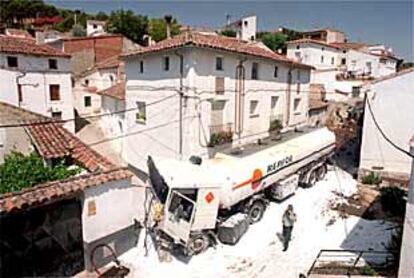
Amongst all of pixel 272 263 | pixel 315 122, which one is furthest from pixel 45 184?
pixel 315 122

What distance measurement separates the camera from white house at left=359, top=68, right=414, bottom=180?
56.2 feet

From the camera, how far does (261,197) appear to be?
49.6 feet

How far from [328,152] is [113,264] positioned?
13.1 metres

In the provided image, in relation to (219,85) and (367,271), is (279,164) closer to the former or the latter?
(219,85)

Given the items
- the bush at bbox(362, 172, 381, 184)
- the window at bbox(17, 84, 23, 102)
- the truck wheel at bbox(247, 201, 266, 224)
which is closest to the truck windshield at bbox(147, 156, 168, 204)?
the truck wheel at bbox(247, 201, 266, 224)

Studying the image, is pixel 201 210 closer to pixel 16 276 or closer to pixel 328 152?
pixel 16 276

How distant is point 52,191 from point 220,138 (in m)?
10.1

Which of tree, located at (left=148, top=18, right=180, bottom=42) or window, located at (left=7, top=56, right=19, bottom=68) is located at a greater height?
tree, located at (left=148, top=18, right=180, bottom=42)

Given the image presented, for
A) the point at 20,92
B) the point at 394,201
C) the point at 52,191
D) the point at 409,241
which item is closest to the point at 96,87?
the point at 20,92

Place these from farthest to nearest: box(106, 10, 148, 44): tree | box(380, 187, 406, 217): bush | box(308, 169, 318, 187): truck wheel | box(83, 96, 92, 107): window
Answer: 1. box(106, 10, 148, 44): tree
2. box(83, 96, 92, 107): window
3. box(308, 169, 318, 187): truck wheel
4. box(380, 187, 406, 217): bush

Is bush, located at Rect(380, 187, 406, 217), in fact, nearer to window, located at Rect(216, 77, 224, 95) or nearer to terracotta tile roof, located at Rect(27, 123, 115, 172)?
window, located at Rect(216, 77, 224, 95)

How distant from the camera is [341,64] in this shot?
4838cm

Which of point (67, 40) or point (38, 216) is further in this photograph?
point (67, 40)

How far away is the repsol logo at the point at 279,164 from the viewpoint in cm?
1511
